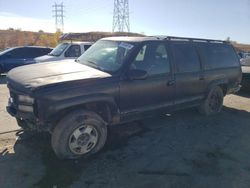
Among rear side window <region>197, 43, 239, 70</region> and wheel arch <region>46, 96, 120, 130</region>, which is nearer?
wheel arch <region>46, 96, 120, 130</region>

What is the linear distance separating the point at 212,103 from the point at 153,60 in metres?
2.61

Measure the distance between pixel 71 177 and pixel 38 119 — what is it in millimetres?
929

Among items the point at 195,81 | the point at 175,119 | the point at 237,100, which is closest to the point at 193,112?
the point at 175,119

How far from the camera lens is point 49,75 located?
13.7ft

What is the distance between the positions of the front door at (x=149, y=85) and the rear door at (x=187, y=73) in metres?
0.24

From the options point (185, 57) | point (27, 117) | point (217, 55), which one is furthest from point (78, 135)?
point (217, 55)

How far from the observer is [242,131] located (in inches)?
229

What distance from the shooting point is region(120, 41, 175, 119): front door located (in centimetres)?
462

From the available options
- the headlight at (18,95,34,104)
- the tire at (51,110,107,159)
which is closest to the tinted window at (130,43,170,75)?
the tire at (51,110,107,159)

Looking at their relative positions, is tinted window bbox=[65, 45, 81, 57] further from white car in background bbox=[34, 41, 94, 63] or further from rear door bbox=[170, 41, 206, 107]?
rear door bbox=[170, 41, 206, 107]

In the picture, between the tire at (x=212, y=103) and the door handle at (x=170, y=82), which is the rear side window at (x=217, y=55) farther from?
the door handle at (x=170, y=82)

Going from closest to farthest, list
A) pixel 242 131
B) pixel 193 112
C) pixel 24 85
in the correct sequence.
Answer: pixel 24 85 → pixel 242 131 → pixel 193 112

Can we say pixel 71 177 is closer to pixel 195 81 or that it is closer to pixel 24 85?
pixel 24 85

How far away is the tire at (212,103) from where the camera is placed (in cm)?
659
